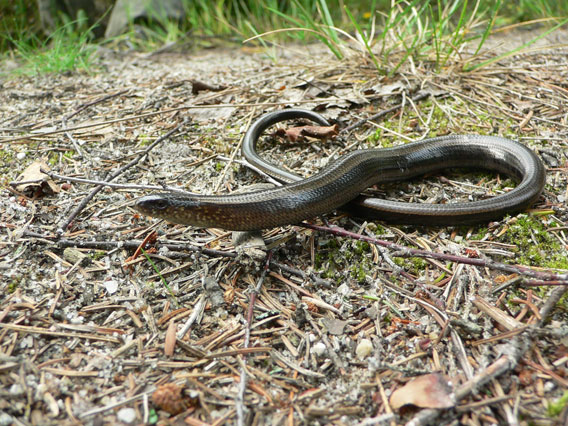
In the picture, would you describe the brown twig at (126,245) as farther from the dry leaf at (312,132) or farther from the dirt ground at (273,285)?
the dry leaf at (312,132)

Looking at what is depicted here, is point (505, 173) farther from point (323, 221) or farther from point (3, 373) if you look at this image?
point (3, 373)

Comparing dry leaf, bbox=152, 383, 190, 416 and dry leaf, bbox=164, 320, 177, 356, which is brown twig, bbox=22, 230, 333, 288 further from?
dry leaf, bbox=152, 383, 190, 416

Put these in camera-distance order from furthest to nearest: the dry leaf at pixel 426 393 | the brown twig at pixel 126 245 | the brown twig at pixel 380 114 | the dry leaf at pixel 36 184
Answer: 1. the brown twig at pixel 380 114
2. the dry leaf at pixel 36 184
3. the brown twig at pixel 126 245
4. the dry leaf at pixel 426 393

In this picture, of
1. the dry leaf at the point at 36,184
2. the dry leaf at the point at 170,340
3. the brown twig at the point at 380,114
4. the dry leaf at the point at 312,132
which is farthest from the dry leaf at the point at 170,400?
the brown twig at the point at 380,114

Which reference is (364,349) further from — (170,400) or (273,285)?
(170,400)

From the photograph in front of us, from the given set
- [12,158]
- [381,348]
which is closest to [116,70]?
[12,158]

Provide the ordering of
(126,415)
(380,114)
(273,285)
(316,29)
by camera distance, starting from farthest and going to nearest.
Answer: (316,29), (380,114), (273,285), (126,415)

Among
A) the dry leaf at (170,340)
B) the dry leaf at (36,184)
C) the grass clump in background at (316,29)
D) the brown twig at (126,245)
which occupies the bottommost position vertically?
the dry leaf at (170,340)

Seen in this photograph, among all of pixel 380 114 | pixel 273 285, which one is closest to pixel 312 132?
pixel 380 114
